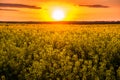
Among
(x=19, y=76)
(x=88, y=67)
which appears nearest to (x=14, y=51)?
(x=19, y=76)

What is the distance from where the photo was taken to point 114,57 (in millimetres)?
13859

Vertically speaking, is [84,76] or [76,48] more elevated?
[76,48]

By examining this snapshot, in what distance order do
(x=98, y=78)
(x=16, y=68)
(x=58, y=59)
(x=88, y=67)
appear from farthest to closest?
(x=58, y=59), (x=16, y=68), (x=88, y=67), (x=98, y=78)

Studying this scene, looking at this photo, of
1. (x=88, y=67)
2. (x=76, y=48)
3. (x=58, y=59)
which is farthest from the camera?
(x=76, y=48)

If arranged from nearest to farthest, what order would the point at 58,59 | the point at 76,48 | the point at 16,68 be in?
1. the point at 16,68
2. the point at 58,59
3. the point at 76,48

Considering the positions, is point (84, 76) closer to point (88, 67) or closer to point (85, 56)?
point (88, 67)

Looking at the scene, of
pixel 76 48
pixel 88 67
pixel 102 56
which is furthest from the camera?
pixel 76 48

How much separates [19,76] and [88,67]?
7.07 ft

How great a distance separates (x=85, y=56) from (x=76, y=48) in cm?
151

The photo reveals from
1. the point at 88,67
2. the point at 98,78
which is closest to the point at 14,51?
the point at 88,67

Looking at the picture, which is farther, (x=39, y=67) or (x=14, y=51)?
(x=14, y=51)

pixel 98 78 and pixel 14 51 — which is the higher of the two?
pixel 14 51

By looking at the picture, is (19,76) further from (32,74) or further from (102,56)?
(102,56)

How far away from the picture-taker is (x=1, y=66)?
1171 cm
